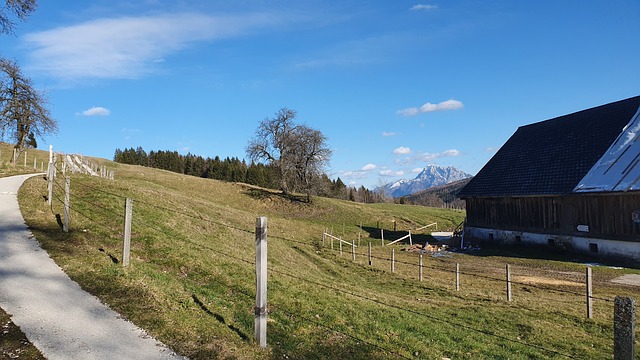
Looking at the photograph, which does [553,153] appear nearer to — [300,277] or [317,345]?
[300,277]

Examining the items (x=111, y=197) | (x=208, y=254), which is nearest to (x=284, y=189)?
(x=111, y=197)

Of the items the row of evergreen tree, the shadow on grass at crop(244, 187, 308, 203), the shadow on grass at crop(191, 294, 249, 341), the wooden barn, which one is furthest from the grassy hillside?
the row of evergreen tree

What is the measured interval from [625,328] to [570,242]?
2883 centimetres

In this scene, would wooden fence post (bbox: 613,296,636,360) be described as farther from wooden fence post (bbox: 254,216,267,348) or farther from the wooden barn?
the wooden barn

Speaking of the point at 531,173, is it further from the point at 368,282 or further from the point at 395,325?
the point at 395,325

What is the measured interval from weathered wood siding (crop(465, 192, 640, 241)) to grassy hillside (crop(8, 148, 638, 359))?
4.44 m

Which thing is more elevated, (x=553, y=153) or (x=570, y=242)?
(x=553, y=153)

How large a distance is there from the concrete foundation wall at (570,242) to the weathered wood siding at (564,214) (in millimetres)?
370

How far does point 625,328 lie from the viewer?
481cm

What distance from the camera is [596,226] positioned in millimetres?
27625

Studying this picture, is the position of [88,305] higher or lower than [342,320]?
higher

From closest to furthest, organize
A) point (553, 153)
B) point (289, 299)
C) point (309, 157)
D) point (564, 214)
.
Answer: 1. point (289, 299)
2. point (564, 214)
3. point (553, 153)
4. point (309, 157)

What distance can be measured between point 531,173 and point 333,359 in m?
33.4

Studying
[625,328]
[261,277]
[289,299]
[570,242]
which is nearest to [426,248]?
[570,242]
